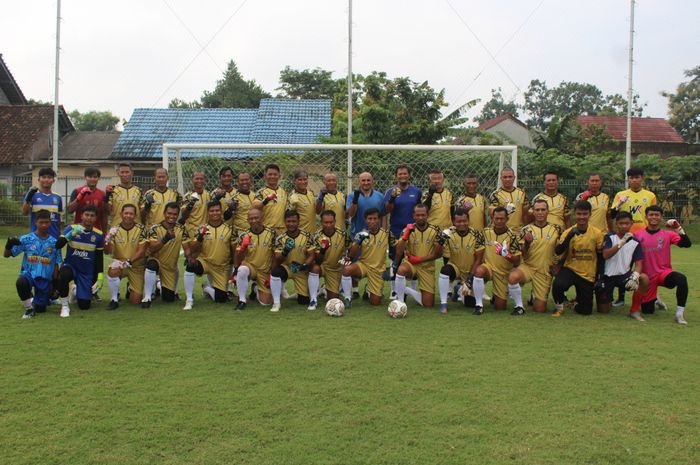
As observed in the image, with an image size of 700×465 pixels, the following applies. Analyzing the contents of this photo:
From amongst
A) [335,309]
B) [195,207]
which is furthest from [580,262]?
[195,207]

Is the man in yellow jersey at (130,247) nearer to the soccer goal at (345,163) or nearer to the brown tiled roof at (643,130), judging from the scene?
the soccer goal at (345,163)

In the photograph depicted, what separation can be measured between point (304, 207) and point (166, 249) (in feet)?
5.32

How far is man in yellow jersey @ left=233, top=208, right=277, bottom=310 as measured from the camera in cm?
657

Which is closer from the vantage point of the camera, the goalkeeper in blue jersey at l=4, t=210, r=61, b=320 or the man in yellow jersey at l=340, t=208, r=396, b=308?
the goalkeeper in blue jersey at l=4, t=210, r=61, b=320

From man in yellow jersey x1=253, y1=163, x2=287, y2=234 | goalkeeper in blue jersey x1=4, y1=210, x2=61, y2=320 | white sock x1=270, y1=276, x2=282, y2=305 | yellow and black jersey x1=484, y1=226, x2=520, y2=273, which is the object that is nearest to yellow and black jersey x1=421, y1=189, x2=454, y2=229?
yellow and black jersey x1=484, y1=226, x2=520, y2=273

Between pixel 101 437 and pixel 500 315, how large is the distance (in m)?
4.16

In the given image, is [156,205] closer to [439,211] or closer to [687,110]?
[439,211]

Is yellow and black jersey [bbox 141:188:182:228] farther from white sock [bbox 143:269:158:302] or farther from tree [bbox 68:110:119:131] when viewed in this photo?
tree [bbox 68:110:119:131]

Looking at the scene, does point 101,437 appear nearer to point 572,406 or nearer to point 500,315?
point 572,406

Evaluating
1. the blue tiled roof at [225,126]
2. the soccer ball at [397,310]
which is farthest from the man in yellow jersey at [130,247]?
the blue tiled roof at [225,126]

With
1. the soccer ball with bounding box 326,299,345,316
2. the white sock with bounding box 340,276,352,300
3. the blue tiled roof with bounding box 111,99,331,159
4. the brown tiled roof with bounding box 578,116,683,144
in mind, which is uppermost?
the brown tiled roof with bounding box 578,116,683,144

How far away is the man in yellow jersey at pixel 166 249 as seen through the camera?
6.46 meters

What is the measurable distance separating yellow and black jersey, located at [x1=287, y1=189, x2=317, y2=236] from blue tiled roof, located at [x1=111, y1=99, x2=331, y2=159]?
12.2 metres

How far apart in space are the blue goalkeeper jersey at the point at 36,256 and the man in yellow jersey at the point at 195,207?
4.72ft
